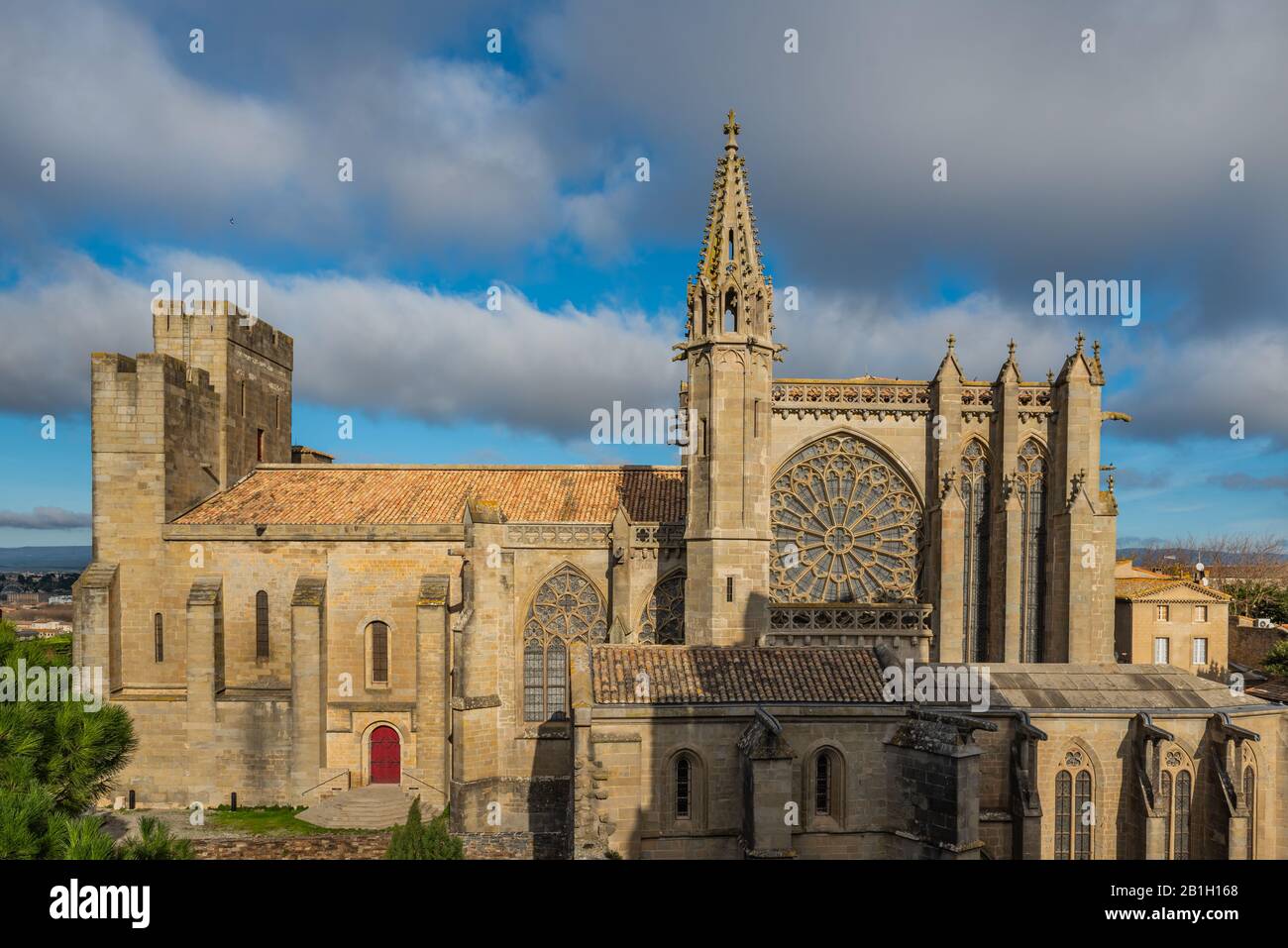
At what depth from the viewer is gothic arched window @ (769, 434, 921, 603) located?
23391 mm

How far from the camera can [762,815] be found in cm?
1457

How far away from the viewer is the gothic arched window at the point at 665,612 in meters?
22.9

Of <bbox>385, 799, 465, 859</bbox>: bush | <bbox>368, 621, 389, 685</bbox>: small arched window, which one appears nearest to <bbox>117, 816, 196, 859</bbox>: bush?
<bbox>385, 799, 465, 859</bbox>: bush

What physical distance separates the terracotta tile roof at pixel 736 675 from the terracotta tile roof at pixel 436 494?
7.45 m

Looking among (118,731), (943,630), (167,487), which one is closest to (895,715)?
(943,630)

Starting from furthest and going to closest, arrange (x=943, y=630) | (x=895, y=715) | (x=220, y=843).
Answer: (x=943, y=630), (x=220, y=843), (x=895, y=715)

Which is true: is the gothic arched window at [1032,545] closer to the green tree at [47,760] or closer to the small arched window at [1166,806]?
the small arched window at [1166,806]

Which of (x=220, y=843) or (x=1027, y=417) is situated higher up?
(x=1027, y=417)

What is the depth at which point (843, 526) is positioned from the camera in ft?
77.6

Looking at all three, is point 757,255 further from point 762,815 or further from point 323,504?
point 323,504

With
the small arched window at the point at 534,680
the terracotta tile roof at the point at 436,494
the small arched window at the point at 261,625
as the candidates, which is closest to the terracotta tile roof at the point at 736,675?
the small arched window at the point at 534,680
